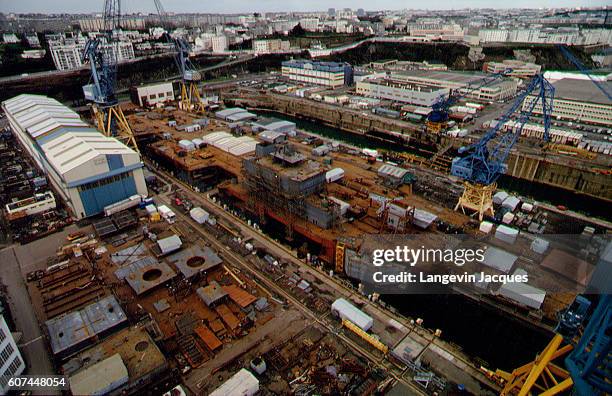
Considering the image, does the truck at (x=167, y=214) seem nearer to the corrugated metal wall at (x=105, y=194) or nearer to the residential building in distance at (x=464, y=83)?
the corrugated metal wall at (x=105, y=194)

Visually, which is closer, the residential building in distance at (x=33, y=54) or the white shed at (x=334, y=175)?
Result: the white shed at (x=334, y=175)

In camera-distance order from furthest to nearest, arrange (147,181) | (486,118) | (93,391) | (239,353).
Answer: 1. (486,118)
2. (147,181)
3. (239,353)
4. (93,391)

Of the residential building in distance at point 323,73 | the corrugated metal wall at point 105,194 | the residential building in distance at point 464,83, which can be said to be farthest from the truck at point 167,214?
the residential building in distance at point 464,83

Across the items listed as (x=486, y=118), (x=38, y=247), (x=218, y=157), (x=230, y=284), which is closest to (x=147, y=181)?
(x=218, y=157)

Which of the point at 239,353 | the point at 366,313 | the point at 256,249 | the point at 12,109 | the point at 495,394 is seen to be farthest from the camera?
the point at 12,109

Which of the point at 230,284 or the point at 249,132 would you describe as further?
the point at 249,132

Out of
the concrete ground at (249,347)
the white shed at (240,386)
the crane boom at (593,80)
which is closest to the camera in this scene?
the white shed at (240,386)

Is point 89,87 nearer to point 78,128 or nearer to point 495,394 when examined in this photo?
point 78,128
